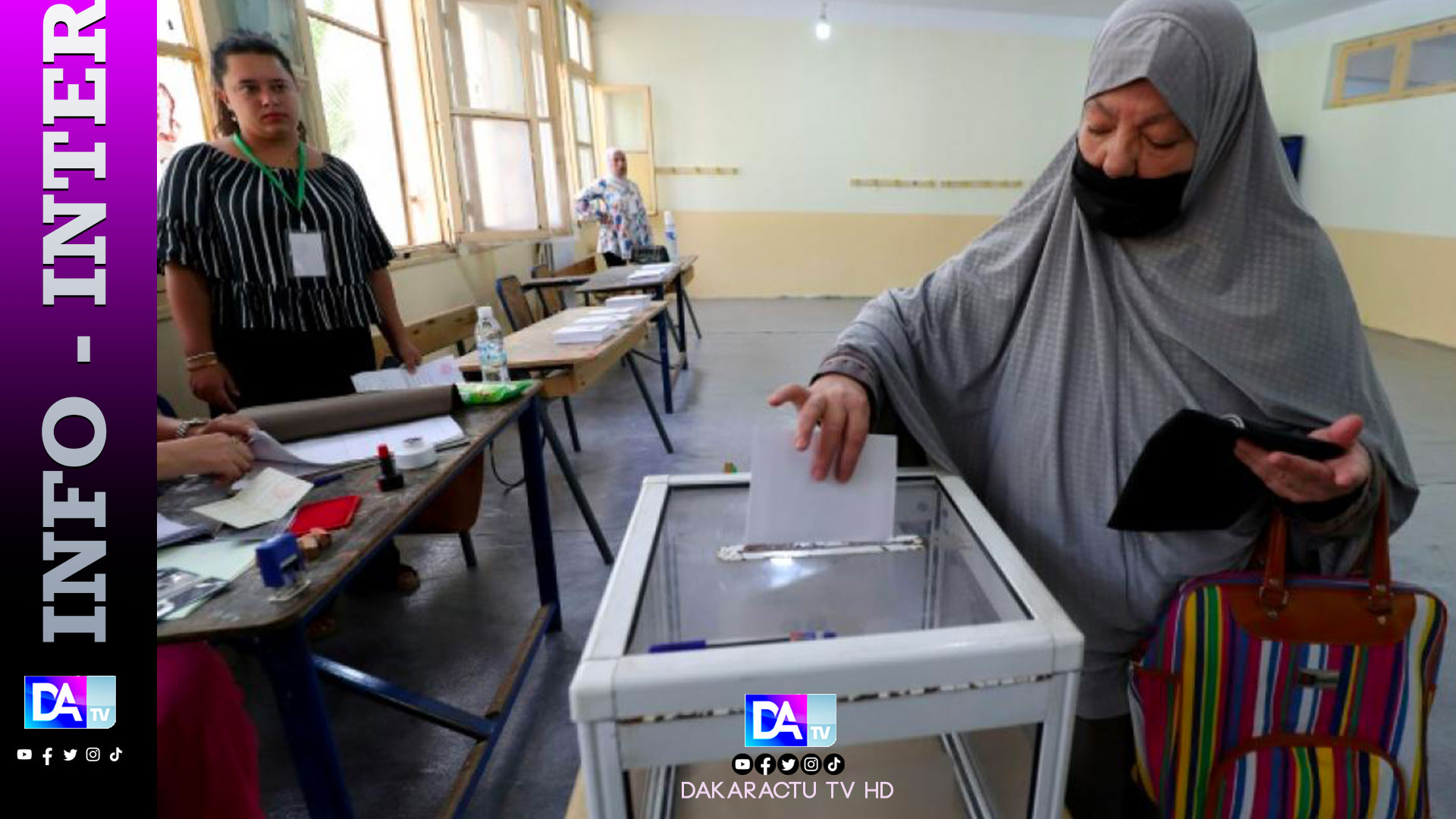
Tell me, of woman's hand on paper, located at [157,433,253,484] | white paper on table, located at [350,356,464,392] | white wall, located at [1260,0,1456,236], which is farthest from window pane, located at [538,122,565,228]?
white wall, located at [1260,0,1456,236]

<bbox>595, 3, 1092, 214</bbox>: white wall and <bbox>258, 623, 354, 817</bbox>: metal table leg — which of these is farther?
<bbox>595, 3, 1092, 214</bbox>: white wall

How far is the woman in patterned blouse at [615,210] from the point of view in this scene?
514 centimetres

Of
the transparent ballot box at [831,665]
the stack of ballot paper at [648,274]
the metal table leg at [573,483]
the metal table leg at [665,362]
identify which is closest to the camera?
the transparent ballot box at [831,665]

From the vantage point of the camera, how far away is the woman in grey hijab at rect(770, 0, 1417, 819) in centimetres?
68

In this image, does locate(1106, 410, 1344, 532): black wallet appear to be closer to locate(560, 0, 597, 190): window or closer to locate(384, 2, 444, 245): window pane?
locate(384, 2, 444, 245): window pane

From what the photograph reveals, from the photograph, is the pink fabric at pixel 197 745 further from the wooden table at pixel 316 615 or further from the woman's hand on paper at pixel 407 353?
the woman's hand on paper at pixel 407 353

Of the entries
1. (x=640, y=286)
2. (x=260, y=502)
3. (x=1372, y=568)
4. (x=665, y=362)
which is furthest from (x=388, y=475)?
(x=640, y=286)

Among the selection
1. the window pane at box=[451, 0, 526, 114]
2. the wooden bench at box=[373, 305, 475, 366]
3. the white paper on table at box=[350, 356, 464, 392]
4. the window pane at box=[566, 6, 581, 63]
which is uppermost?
the window pane at box=[566, 6, 581, 63]

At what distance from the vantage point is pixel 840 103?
7262 millimetres

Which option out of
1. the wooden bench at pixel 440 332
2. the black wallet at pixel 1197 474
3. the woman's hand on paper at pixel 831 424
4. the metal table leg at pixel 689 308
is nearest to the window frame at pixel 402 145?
the wooden bench at pixel 440 332

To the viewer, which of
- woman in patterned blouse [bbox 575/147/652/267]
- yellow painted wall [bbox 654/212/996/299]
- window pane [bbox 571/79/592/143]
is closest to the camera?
woman in patterned blouse [bbox 575/147/652/267]

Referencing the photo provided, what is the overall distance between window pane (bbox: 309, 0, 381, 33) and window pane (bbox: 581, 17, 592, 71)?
3.01 m

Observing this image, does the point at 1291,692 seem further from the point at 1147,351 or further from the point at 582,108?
the point at 582,108

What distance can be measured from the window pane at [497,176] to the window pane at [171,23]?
1595mm
